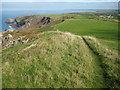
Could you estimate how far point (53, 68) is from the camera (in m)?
12.3

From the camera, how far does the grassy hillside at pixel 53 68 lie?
34.7 feet

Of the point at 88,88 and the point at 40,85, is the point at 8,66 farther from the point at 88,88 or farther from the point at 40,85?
the point at 88,88

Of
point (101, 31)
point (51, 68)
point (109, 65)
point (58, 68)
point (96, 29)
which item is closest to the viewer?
point (51, 68)

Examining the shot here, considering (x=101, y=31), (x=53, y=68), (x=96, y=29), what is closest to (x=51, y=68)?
(x=53, y=68)

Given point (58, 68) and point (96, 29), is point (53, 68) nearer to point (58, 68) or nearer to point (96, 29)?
point (58, 68)

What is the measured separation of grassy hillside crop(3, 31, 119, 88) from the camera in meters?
10.6

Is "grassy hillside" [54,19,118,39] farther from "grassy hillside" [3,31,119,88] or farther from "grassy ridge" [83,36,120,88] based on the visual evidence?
"grassy hillside" [3,31,119,88]

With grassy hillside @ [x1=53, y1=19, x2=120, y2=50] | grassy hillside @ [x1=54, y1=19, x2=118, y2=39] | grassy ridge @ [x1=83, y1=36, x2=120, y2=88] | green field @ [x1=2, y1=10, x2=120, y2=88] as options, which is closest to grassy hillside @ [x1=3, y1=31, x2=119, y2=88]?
green field @ [x1=2, y1=10, x2=120, y2=88]

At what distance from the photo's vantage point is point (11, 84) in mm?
9680

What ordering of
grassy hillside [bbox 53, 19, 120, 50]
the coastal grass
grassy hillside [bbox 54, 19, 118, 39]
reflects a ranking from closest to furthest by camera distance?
1. the coastal grass
2. grassy hillside [bbox 53, 19, 120, 50]
3. grassy hillside [bbox 54, 19, 118, 39]

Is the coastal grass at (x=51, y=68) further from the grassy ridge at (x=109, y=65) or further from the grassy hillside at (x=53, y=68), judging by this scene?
the grassy ridge at (x=109, y=65)

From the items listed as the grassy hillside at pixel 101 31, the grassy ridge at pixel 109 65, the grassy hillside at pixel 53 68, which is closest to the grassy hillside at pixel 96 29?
the grassy hillside at pixel 101 31

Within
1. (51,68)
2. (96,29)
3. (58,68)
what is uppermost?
(96,29)

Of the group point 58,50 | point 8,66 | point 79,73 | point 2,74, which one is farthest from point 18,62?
point 79,73
